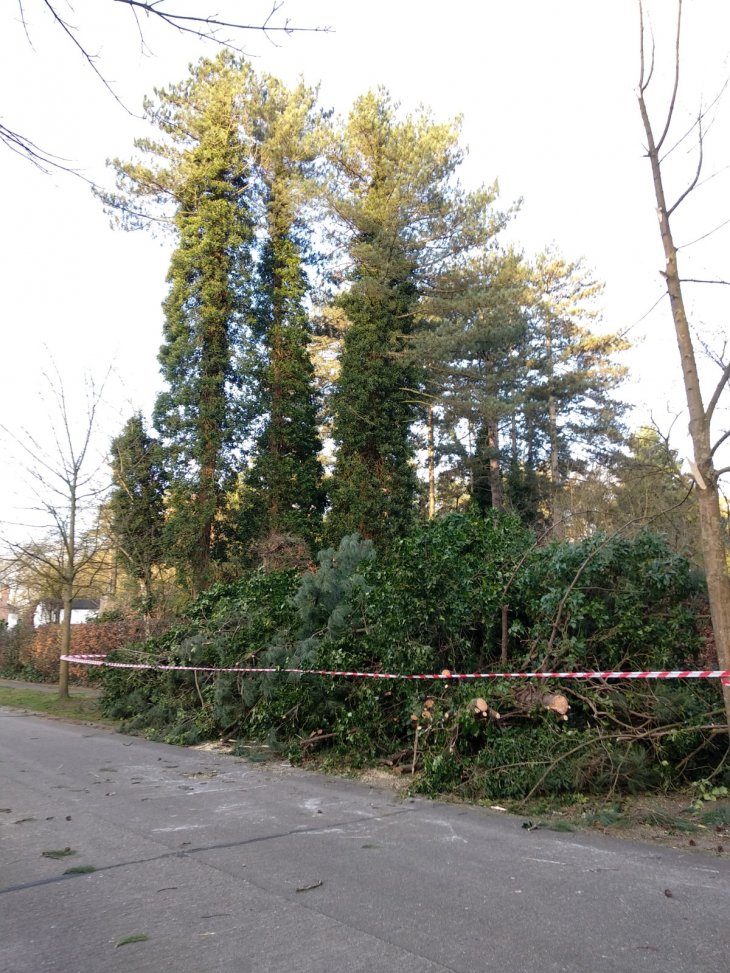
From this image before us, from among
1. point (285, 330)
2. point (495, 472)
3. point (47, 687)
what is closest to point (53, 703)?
point (47, 687)

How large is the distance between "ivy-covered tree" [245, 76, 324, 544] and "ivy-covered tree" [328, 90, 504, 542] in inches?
51.2

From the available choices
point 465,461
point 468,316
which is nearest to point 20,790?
point 468,316

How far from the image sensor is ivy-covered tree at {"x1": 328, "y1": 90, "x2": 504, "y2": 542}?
24.8 meters

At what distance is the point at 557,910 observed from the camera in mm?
4320

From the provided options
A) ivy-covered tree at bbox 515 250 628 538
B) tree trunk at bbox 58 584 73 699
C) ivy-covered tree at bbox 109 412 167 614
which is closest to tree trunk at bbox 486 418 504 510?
ivy-covered tree at bbox 515 250 628 538

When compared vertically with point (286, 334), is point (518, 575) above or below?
below

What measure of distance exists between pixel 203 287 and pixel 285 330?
3.13 m

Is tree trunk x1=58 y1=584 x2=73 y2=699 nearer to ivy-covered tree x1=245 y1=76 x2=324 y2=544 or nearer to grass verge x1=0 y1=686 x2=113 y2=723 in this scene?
grass verge x1=0 y1=686 x2=113 y2=723

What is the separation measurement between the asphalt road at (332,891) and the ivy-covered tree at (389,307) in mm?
17604

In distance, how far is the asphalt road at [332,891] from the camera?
3719mm

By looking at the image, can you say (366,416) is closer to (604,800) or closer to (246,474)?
(246,474)

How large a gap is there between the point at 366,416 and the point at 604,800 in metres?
19.0

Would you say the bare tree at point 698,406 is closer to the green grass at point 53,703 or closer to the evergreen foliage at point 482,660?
the evergreen foliage at point 482,660

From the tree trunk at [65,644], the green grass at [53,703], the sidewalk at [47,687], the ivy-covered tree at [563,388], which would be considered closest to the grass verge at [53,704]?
the green grass at [53,703]
